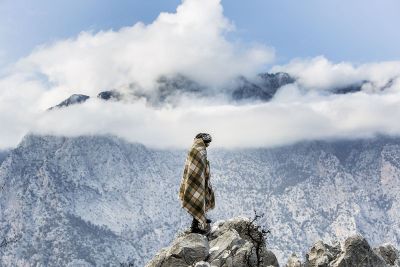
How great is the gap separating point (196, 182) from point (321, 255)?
11193 millimetres

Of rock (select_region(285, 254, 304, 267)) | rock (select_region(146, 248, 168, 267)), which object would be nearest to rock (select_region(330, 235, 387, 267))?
rock (select_region(285, 254, 304, 267))

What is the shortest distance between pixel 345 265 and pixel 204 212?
9727mm

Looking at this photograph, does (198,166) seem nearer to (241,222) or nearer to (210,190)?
(210,190)

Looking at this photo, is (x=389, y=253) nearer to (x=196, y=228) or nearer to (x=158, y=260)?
(x=196, y=228)

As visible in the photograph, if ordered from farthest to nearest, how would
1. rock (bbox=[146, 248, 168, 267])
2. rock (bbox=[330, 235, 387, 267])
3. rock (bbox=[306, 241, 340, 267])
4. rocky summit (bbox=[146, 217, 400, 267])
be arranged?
rock (bbox=[306, 241, 340, 267]), rock (bbox=[330, 235, 387, 267]), rock (bbox=[146, 248, 168, 267]), rocky summit (bbox=[146, 217, 400, 267])

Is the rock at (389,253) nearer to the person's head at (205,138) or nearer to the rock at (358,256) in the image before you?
the rock at (358,256)

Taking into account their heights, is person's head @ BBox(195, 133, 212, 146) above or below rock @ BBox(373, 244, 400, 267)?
above

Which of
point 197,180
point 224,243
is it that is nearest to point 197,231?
point 224,243

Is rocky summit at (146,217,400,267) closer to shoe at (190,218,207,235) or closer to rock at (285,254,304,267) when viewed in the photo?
rock at (285,254,304,267)

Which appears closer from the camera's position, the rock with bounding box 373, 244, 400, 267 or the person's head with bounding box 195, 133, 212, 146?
the person's head with bounding box 195, 133, 212, 146

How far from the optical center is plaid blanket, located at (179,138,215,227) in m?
29.1

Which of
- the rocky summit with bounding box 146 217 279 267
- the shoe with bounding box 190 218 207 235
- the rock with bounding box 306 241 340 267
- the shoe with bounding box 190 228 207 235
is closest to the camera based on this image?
the rocky summit with bounding box 146 217 279 267

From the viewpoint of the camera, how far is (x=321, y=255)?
3628 centimetres

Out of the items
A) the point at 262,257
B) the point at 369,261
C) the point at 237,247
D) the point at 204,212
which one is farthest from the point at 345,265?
the point at 204,212
